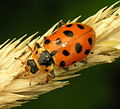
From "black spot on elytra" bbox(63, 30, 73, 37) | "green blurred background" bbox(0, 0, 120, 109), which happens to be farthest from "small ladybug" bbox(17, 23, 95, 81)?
"green blurred background" bbox(0, 0, 120, 109)

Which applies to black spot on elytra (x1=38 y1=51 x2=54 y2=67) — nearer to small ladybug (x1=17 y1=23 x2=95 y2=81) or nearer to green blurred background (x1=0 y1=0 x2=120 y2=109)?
small ladybug (x1=17 y1=23 x2=95 y2=81)

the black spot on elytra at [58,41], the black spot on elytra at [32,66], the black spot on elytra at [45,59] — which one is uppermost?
the black spot on elytra at [58,41]

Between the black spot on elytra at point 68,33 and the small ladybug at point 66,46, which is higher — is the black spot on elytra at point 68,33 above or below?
above

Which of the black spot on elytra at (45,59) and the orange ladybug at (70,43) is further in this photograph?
the black spot on elytra at (45,59)

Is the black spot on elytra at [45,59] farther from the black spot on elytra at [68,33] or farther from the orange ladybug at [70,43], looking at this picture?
the black spot on elytra at [68,33]

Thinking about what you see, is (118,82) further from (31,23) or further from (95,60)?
(95,60)

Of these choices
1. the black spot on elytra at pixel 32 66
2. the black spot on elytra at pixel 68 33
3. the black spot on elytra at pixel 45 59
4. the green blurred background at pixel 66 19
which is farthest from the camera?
the green blurred background at pixel 66 19

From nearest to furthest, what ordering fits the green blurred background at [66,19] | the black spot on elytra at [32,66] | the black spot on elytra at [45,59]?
the black spot on elytra at [32,66]
the black spot on elytra at [45,59]
the green blurred background at [66,19]

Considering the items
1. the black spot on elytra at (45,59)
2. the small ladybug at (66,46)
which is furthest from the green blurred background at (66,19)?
the small ladybug at (66,46)
